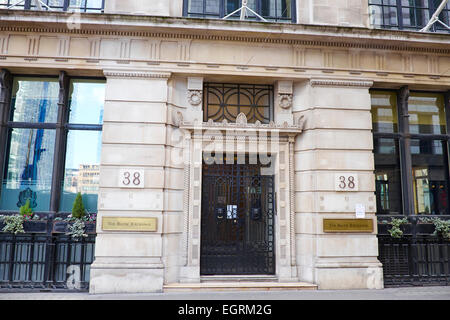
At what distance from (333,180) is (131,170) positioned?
5.44 meters

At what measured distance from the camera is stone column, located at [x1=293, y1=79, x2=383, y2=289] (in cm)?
907

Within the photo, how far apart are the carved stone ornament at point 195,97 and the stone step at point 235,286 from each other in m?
4.87

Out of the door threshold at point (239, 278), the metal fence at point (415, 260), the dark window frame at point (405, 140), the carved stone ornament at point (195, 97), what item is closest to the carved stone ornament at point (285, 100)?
the carved stone ornament at point (195, 97)

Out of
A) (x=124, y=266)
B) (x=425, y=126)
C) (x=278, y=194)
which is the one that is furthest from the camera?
(x=425, y=126)

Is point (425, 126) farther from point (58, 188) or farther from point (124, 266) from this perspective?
point (58, 188)

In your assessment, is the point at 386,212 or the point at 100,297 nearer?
the point at 100,297

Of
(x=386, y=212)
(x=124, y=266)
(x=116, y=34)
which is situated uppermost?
(x=116, y=34)

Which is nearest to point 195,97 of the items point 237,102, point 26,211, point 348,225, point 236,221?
point 237,102

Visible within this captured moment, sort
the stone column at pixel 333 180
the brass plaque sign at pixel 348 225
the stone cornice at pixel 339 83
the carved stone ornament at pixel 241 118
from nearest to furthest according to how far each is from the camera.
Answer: the stone column at pixel 333 180 < the brass plaque sign at pixel 348 225 < the stone cornice at pixel 339 83 < the carved stone ornament at pixel 241 118

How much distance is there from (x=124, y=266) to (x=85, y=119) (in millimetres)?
4254

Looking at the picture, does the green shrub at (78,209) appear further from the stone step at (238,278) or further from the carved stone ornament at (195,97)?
the carved stone ornament at (195,97)

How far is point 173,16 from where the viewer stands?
9.46 metres

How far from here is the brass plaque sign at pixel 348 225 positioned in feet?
30.1
